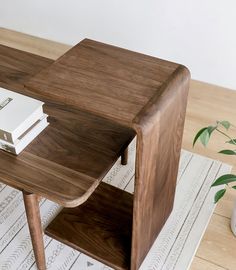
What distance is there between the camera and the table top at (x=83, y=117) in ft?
3.79

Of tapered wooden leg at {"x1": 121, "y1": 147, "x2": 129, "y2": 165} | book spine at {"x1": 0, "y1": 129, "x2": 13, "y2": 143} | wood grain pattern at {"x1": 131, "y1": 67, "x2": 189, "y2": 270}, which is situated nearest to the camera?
wood grain pattern at {"x1": 131, "y1": 67, "x2": 189, "y2": 270}

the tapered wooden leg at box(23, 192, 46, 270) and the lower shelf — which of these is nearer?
the tapered wooden leg at box(23, 192, 46, 270)

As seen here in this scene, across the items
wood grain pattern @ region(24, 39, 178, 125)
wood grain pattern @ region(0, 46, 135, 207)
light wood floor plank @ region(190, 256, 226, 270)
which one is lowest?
light wood floor plank @ region(190, 256, 226, 270)

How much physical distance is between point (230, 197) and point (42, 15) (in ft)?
5.86

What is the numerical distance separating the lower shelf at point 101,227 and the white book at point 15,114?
0.49 m

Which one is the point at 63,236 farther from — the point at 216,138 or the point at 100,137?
the point at 216,138

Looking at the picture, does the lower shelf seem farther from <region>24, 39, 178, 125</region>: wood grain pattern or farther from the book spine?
<region>24, 39, 178, 125</region>: wood grain pattern

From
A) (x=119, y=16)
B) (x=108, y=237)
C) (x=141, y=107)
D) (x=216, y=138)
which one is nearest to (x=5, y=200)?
(x=108, y=237)

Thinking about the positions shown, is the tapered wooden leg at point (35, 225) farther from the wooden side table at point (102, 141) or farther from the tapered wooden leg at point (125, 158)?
the tapered wooden leg at point (125, 158)

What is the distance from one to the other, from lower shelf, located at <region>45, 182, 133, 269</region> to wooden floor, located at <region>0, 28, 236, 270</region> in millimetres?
278

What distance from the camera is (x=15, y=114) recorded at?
128 cm

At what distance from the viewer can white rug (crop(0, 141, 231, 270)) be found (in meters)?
1.51

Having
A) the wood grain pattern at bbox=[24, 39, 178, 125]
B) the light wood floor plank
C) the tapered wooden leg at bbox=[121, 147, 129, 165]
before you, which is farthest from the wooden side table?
the tapered wooden leg at bbox=[121, 147, 129, 165]

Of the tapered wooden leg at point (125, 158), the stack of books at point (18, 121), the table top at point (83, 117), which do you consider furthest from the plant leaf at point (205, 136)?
the tapered wooden leg at point (125, 158)
